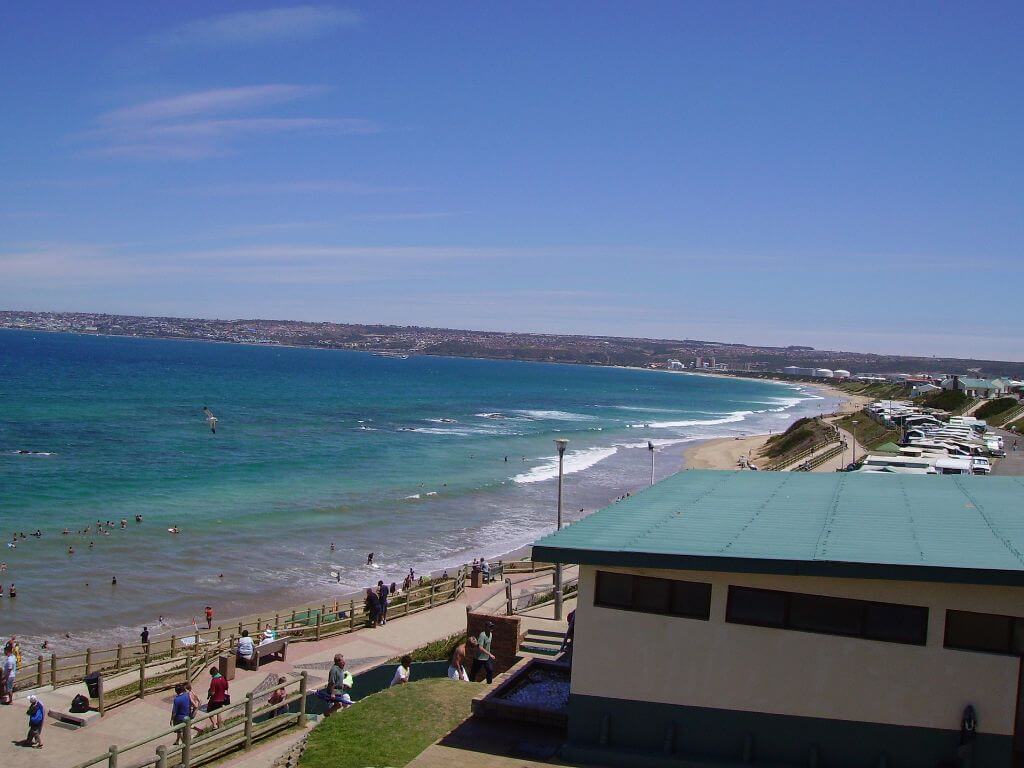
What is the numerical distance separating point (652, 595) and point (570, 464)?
165 ft

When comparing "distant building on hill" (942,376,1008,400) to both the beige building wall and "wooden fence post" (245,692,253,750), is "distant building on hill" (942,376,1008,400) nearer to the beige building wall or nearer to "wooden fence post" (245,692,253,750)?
the beige building wall

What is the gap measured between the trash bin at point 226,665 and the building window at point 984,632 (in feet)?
43.5

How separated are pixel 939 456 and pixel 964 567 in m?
30.2

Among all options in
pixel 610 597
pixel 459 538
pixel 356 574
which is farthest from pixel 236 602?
pixel 610 597

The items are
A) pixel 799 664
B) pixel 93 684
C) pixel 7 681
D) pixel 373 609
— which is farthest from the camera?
pixel 373 609

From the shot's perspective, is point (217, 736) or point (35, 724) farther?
point (35, 724)

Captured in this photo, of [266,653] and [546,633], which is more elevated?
[546,633]

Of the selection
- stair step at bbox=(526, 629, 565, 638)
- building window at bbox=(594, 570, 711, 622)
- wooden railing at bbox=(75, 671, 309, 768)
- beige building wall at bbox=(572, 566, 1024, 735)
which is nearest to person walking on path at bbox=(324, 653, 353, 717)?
wooden railing at bbox=(75, 671, 309, 768)

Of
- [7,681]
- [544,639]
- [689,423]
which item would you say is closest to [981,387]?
[689,423]

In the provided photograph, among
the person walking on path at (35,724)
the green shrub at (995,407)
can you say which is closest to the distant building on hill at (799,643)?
the person walking on path at (35,724)

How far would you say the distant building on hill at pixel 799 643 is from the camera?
314 inches

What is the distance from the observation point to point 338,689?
44.2 ft

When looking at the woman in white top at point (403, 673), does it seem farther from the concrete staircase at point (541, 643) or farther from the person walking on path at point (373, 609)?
the person walking on path at point (373, 609)

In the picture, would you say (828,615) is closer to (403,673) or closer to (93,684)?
(403,673)
